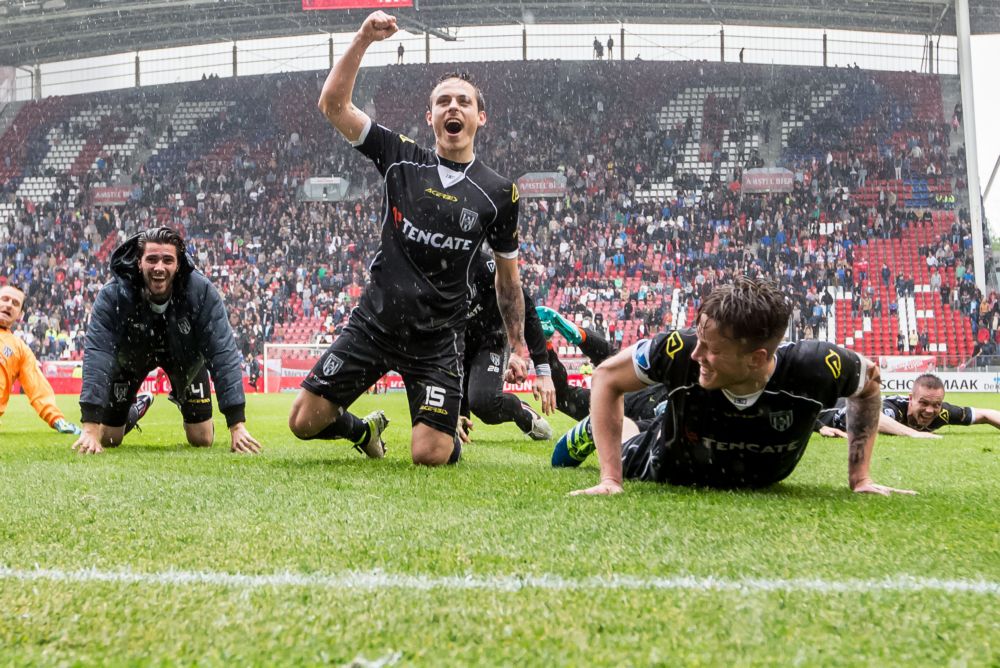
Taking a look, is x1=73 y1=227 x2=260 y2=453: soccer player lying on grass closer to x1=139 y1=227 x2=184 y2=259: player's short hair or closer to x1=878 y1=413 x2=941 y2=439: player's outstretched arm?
x1=139 y1=227 x2=184 y2=259: player's short hair

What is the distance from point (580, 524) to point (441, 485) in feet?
4.83

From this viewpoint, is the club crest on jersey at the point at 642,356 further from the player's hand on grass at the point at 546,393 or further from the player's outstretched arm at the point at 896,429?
the player's outstretched arm at the point at 896,429

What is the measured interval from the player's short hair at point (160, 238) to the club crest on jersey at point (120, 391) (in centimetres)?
112

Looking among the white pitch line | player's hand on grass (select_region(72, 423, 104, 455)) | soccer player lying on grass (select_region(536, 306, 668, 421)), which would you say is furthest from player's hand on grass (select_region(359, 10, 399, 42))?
soccer player lying on grass (select_region(536, 306, 668, 421))

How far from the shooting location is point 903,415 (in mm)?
10188

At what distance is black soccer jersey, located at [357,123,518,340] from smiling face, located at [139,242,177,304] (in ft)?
6.13

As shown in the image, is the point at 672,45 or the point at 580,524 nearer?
the point at 580,524

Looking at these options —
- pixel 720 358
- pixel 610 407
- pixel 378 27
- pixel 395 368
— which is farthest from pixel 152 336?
pixel 720 358

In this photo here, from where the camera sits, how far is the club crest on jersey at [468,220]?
5535mm

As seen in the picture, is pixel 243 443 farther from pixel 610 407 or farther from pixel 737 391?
pixel 737 391

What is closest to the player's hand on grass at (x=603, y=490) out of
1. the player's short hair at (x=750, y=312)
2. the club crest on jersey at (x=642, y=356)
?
the club crest on jersey at (x=642, y=356)

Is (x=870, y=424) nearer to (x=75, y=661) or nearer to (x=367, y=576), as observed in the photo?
(x=367, y=576)

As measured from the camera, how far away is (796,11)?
3750 centimetres

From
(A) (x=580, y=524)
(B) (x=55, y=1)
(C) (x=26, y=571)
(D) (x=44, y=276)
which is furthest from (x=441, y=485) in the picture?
(B) (x=55, y=1)
